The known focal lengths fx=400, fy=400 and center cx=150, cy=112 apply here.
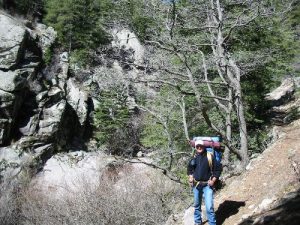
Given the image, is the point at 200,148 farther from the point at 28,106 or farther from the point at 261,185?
the point at 28,106

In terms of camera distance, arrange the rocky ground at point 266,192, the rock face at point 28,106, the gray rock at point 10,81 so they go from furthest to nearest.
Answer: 1. the gray rock at point 10,81
2. the rock face at point 28,106
3. the rocky ground at point 266,192

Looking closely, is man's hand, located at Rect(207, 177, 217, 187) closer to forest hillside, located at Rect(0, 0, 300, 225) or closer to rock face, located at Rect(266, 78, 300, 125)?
forest hillside, located at Rect(0, 0, 300, 225)

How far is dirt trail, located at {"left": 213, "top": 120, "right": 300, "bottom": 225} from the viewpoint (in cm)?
668

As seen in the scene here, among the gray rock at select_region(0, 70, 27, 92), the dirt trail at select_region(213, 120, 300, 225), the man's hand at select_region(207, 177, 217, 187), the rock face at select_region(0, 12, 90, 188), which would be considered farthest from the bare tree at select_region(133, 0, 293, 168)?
the rock face at select_region(0, 12, 90, 188)

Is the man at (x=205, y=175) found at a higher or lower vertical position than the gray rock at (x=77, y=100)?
lower

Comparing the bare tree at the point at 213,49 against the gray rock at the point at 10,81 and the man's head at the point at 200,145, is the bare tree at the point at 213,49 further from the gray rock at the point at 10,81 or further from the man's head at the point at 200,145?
the gray rock at the point at 10,81

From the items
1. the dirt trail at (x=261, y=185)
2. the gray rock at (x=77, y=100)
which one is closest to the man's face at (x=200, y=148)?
the dirt trail at (x=261, y=185)

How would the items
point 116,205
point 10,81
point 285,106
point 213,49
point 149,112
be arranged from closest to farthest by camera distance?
point 149,112, point 213,49, point 116,205, point 285,106, point 10,81

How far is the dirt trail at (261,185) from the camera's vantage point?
6680 mm

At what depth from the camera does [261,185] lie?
7816 millimetres

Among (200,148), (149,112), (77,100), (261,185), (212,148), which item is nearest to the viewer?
(200,148)

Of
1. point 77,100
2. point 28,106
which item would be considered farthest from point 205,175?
point 77,100

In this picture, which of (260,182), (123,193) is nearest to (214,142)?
(260,182)

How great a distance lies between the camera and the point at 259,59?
1430 cm
